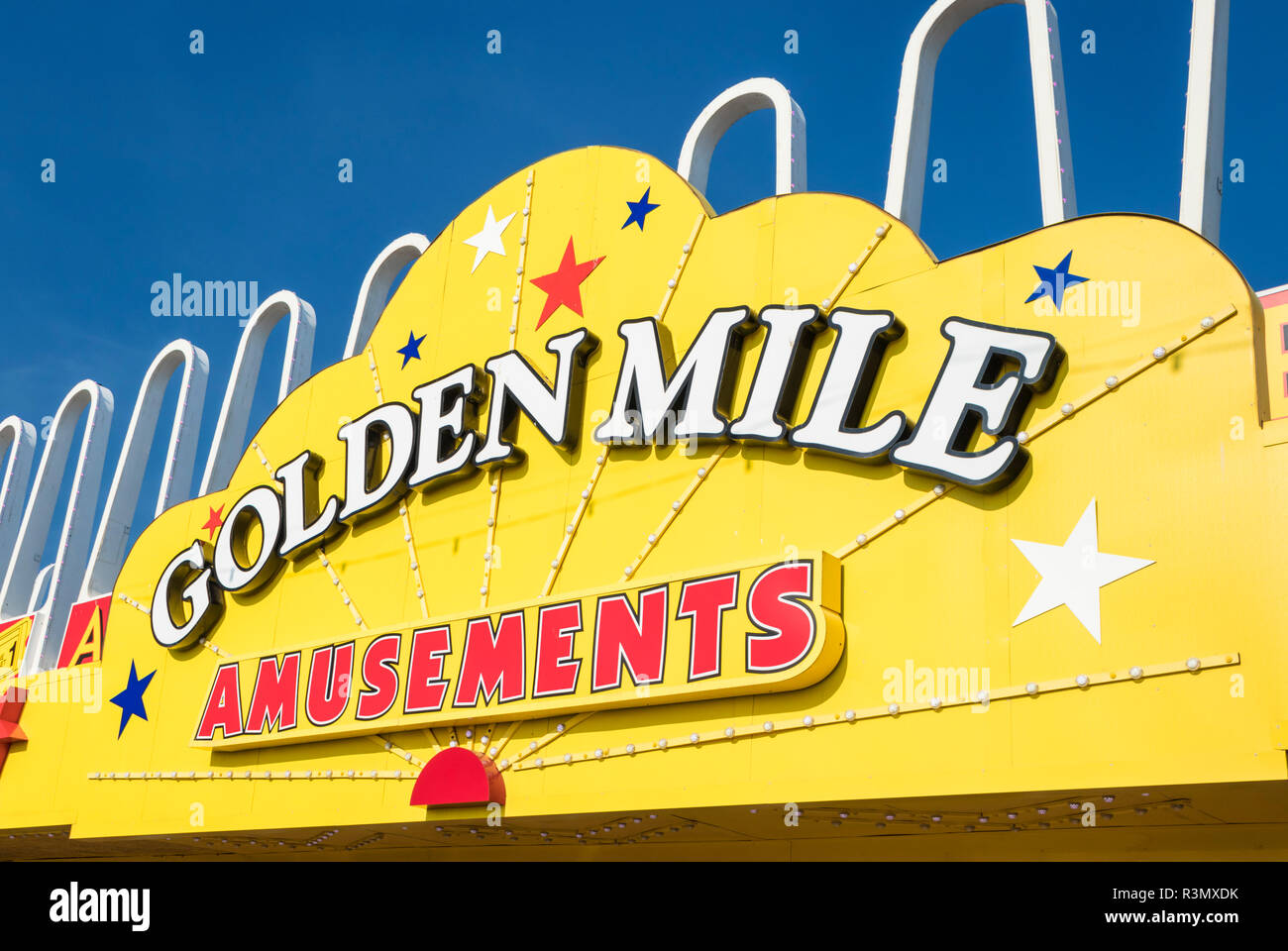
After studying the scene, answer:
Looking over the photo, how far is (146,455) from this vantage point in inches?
542

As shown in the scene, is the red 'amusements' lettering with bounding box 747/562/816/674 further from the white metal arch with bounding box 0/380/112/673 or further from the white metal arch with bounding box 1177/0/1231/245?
the white metal arch with bounding box 0/380/112/673

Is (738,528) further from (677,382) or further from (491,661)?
(491,661)

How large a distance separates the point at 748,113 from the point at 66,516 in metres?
9.06

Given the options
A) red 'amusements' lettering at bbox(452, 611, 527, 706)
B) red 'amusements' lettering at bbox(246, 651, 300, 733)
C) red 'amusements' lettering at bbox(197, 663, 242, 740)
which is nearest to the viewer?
red 'amusements' lettering at bbox(452, 611, 527, 706)

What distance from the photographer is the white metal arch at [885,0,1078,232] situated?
7168mm

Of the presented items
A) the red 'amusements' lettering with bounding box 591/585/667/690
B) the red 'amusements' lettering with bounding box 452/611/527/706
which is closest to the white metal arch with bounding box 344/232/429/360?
the red 'amusements' lettering with bounding box 452/611/527/706

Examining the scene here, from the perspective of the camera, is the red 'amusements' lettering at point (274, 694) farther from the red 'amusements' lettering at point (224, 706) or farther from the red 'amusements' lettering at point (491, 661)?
the red 'amusements' lettering at point (491, 661)

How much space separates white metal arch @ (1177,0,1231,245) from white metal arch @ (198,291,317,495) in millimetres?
7767

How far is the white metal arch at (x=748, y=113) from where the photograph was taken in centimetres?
827

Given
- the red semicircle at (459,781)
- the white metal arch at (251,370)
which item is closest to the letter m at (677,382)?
the red semicircle at (459,781)

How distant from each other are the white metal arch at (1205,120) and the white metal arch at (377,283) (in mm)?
6142

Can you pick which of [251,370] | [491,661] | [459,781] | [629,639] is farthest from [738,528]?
[251,370]
